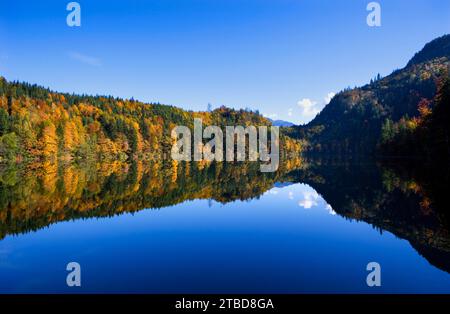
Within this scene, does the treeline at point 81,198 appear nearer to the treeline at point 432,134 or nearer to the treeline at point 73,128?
the treeline at point 432,134

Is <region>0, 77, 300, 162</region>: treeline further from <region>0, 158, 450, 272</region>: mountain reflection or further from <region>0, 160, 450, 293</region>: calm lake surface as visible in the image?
<region>0, 160, 450, 293</region>: calm lake surface

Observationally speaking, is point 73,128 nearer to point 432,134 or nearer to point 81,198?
point 81,198

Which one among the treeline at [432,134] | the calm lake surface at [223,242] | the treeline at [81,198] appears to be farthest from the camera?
the treeline at [432,134]

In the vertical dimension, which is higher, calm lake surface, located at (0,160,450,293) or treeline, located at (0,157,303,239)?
treeline, located at (0,157,303,239)

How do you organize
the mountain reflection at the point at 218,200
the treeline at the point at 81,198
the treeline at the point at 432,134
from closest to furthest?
the mountain reflection at the point at 218,200 → the treeline at the point at 81,198 → the treeline at the point at 432,134

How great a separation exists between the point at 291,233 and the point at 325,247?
3.58m

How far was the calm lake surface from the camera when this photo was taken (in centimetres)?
1281

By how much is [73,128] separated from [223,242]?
333 feet

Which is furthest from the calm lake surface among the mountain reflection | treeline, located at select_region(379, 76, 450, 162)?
treeline, located at select_region(379, 76, 450, 162)

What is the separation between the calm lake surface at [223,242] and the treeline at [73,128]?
59582 mm

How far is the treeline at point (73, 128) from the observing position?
285 feet

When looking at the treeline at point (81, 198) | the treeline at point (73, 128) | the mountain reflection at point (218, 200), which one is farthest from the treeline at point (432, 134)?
the treeline at point (73, 128)

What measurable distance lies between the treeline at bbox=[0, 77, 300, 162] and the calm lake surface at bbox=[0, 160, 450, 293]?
59582mm

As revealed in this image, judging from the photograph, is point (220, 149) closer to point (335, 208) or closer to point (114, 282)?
point (335, 208)
